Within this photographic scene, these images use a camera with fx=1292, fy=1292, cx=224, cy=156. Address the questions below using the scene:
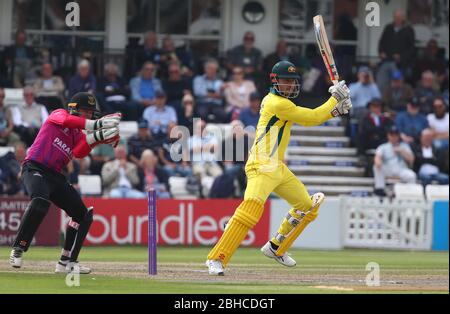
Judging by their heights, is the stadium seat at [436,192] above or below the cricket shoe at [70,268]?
below

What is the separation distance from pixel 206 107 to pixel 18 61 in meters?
3.80

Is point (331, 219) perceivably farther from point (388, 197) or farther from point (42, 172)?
point (42, 172)

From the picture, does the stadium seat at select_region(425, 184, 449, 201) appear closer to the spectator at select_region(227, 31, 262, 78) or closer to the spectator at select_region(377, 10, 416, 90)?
the spectator at select_region(377, 10, 416, 90)

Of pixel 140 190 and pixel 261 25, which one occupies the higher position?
pixel 261 25

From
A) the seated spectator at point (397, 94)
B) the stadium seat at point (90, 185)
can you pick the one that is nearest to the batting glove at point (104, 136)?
the stadium seat at point (90, 185)

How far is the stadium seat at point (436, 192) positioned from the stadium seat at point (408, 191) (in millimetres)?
128

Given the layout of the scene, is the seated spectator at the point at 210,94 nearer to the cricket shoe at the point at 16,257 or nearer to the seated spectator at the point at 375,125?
the seated spectator at the point at 375,125

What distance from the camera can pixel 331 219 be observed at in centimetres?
2241

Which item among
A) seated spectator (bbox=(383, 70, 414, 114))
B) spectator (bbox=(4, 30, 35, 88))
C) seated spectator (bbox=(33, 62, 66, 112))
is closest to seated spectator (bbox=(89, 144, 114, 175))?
seated spectator (bbox=(33, 62, 66, 112))

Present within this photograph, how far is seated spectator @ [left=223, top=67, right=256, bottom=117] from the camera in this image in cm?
2506

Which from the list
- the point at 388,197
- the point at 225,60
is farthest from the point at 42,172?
the point at 225,60

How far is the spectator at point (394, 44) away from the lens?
88.8 feet

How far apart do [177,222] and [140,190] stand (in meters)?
1.16

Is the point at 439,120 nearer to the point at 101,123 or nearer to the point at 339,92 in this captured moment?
the point at 339,92
